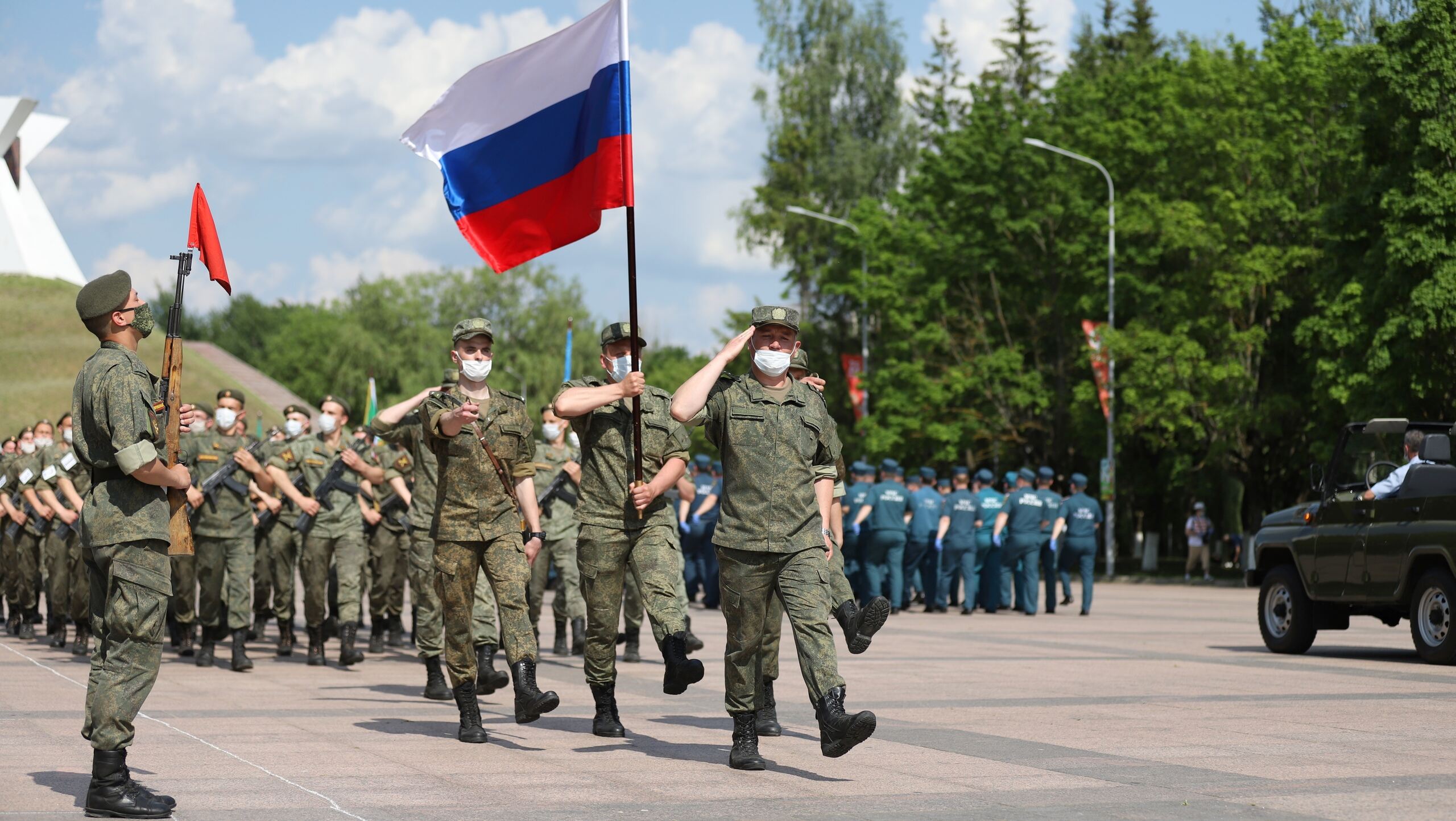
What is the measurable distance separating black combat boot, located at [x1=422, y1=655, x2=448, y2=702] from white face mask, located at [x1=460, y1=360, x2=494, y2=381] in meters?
3.00

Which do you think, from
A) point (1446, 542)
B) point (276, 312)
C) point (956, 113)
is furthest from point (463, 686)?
point (276, 312)

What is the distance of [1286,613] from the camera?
16.5 m

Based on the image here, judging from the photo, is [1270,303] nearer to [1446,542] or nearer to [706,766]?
[1446,542]

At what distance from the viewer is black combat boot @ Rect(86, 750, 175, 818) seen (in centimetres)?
702

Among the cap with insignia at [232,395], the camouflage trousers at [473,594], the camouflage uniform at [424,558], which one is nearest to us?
the camouflage trousers at [473,594]

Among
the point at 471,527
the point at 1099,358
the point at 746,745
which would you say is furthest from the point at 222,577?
the point at 1099,358

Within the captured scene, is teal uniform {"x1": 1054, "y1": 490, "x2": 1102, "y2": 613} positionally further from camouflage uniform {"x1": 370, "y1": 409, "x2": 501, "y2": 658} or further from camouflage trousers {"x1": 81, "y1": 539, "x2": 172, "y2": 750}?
camouflage trousers {"x1": 81, "y1": 539, "x2": 172, "y2": 750}

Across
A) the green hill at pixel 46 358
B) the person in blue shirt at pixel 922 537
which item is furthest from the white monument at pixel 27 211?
the person in blue shirt at pixel 922 537

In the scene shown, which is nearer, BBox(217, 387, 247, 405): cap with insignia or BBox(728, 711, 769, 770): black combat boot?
BBox(728, 711, 769, 770): black combat boot

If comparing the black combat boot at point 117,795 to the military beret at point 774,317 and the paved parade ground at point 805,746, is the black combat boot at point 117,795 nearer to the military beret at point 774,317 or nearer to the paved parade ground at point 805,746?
the paved parade ground at point 805,746

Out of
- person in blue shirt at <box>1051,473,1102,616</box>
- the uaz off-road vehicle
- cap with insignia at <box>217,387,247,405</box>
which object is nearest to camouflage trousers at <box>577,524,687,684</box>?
cap with insignia at <box>217,387,247,405</box>

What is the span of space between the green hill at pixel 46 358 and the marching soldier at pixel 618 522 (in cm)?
5546

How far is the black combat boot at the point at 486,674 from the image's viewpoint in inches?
385

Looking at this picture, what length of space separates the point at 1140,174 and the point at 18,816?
3880cm
